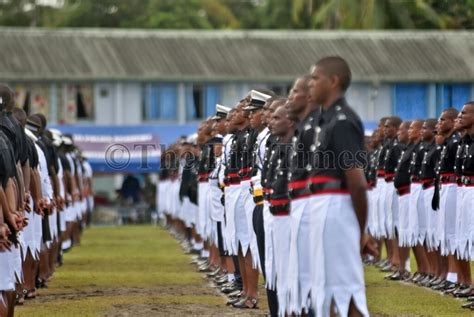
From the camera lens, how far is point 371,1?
59312mm

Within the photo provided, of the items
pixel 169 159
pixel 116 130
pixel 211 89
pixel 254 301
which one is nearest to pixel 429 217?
pixel 254 301

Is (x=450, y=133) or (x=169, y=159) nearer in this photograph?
(x=450, y=133)

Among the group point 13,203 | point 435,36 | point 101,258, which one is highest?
point 435,36

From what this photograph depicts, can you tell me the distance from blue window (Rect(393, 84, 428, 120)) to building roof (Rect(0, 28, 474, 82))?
766 millimetres

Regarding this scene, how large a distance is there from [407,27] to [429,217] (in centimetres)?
4612

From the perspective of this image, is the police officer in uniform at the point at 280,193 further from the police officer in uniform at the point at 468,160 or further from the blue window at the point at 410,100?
the blue window at the point at 410,100

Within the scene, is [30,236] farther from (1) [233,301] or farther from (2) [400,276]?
(2) [400,276]

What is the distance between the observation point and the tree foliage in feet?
216

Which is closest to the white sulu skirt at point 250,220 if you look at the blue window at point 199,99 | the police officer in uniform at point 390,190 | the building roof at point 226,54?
the police officer in uniform at point 390,190

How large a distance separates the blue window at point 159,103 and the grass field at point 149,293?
28.6 metres

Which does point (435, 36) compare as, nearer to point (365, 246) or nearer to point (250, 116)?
point (250, 116)

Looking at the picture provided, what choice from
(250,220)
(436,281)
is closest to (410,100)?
(436,281)

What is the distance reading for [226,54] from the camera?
60.7m

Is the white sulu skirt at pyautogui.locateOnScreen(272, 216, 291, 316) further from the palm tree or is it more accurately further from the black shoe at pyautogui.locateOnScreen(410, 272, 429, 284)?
the palm tree
